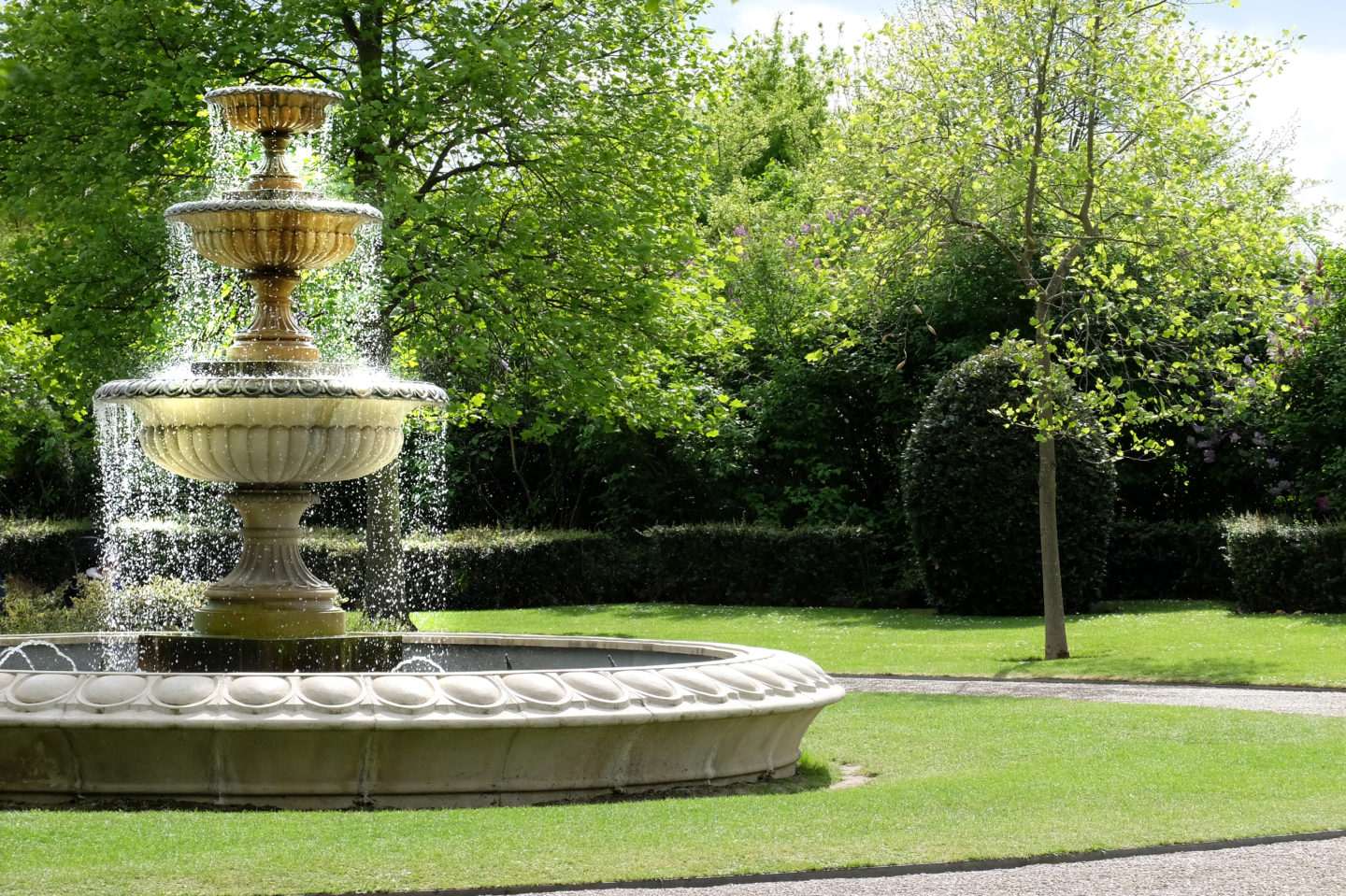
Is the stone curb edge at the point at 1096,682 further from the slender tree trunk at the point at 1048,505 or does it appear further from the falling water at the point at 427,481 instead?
the falling water at the point at 427,481

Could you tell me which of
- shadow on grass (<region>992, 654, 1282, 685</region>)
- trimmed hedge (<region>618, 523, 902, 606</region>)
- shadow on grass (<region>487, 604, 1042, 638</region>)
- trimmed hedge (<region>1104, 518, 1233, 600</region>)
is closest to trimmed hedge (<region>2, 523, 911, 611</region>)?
trimmed hedge (<region>618, 523, 902, 606</region>)

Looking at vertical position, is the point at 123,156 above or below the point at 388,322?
above

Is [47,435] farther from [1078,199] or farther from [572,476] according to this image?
[1078,199]

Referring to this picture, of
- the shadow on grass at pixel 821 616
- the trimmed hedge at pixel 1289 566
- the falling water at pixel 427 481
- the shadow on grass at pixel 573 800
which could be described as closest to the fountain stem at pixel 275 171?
the shadow on grass at pixel 573 800

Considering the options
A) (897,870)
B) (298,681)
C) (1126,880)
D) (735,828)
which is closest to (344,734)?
(298,681)

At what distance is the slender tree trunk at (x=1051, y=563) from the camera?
1673cm

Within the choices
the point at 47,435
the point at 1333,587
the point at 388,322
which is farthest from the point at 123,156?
the point at 1333,587

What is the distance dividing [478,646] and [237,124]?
427 cm

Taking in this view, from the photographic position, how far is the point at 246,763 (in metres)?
7.41

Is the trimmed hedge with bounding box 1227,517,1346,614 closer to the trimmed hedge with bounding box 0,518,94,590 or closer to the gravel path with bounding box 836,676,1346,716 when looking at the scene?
the gravel path with bounding box 836,676,1346,716

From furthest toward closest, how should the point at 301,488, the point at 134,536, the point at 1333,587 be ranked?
the point at 134,536
the point at 1333,587
the point at 301,488

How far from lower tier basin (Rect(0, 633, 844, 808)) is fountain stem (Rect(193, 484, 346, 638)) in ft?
4.47

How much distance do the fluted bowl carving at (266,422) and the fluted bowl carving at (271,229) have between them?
106cm

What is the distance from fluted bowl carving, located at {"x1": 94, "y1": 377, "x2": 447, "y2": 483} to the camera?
8.67 m
